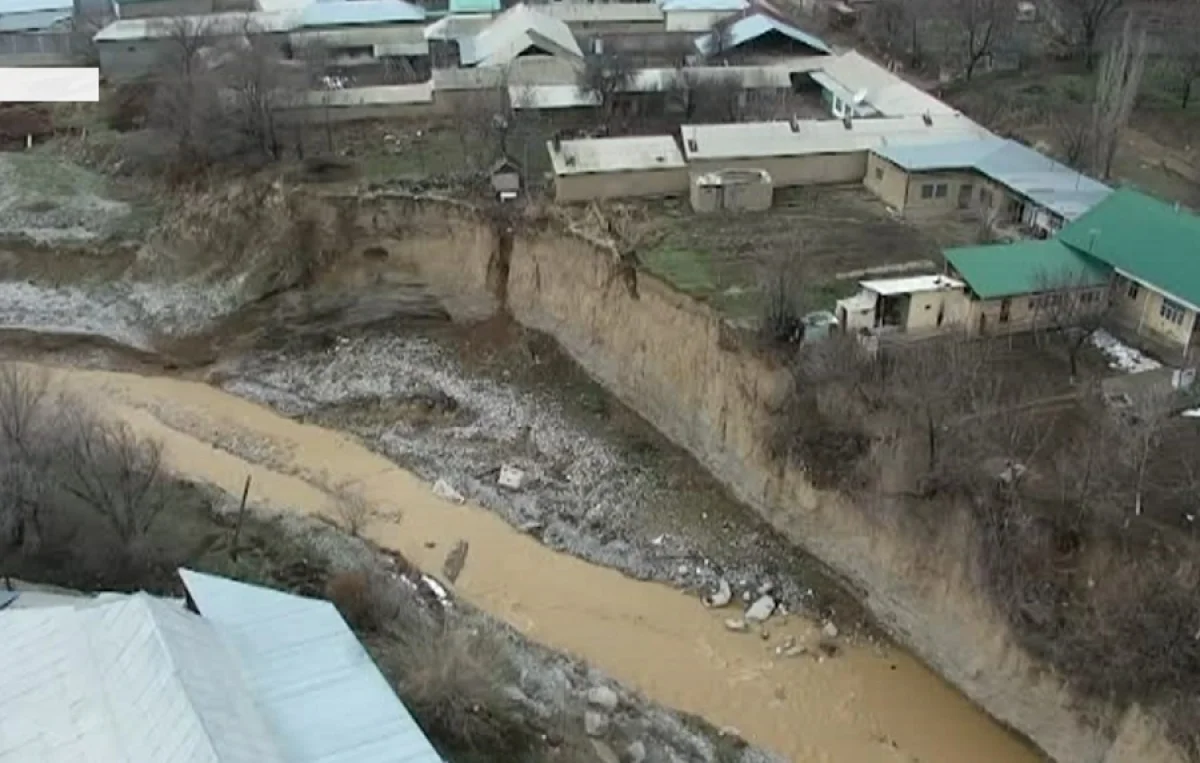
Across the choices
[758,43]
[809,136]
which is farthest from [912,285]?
[758,43]

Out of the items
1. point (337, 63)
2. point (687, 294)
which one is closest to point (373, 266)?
point (687, 294)

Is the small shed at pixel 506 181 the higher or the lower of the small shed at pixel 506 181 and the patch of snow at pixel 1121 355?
the higher

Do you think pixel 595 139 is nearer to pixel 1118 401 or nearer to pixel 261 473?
pixel 261 473

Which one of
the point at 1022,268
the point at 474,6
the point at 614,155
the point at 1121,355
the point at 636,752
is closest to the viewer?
the point at 636,752

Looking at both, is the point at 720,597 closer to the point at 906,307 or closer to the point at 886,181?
the point at 906,307

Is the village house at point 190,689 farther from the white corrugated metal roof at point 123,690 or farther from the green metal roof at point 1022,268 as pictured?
the green metal roof at point 1022,268

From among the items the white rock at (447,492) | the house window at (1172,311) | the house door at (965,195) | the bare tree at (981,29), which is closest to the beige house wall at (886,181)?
the house door at (965,195)
